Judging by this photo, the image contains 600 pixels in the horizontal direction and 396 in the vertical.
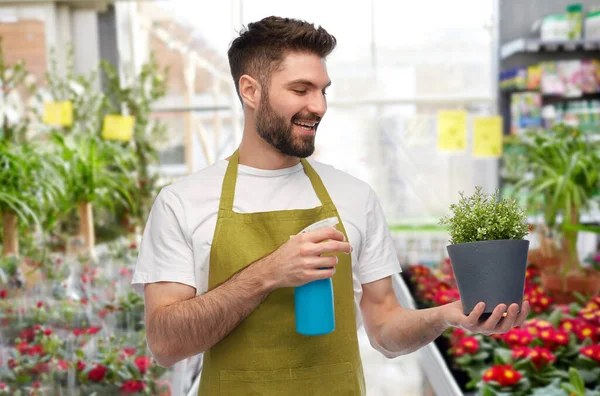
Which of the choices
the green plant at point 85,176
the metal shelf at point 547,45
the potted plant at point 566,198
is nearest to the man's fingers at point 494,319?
the potted plant at point 566,198

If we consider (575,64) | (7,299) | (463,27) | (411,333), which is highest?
(463,27)

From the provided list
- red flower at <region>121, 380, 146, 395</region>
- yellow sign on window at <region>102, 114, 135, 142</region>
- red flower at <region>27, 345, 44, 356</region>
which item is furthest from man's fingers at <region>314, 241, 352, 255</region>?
yellow sign on window at <region>102, 114, 135, 142</region>

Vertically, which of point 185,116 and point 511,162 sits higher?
point 185,116

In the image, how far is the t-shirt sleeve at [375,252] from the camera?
4.48ft

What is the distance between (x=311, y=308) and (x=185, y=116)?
4285mm

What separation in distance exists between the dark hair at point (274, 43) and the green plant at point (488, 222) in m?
0.41

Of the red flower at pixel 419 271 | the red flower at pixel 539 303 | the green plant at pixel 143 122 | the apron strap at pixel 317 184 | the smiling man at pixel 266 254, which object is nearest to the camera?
the smiling man at pixel 266 254

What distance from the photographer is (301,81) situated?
4.09 ft

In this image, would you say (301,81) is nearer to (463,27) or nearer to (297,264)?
(297,264)

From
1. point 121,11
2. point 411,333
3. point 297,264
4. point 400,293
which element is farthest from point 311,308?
point 121,11

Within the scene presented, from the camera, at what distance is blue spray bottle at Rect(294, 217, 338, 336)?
107 cm

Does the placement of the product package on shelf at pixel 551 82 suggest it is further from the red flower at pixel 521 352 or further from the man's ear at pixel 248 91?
the man's ear at pixel 248 91

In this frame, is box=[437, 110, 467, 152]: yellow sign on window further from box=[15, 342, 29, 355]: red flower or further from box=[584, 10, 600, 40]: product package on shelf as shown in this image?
box=[15, 342, 29, 355]: red flower

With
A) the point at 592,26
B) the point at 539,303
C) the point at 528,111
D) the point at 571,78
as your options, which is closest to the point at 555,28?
the point at 592,26
